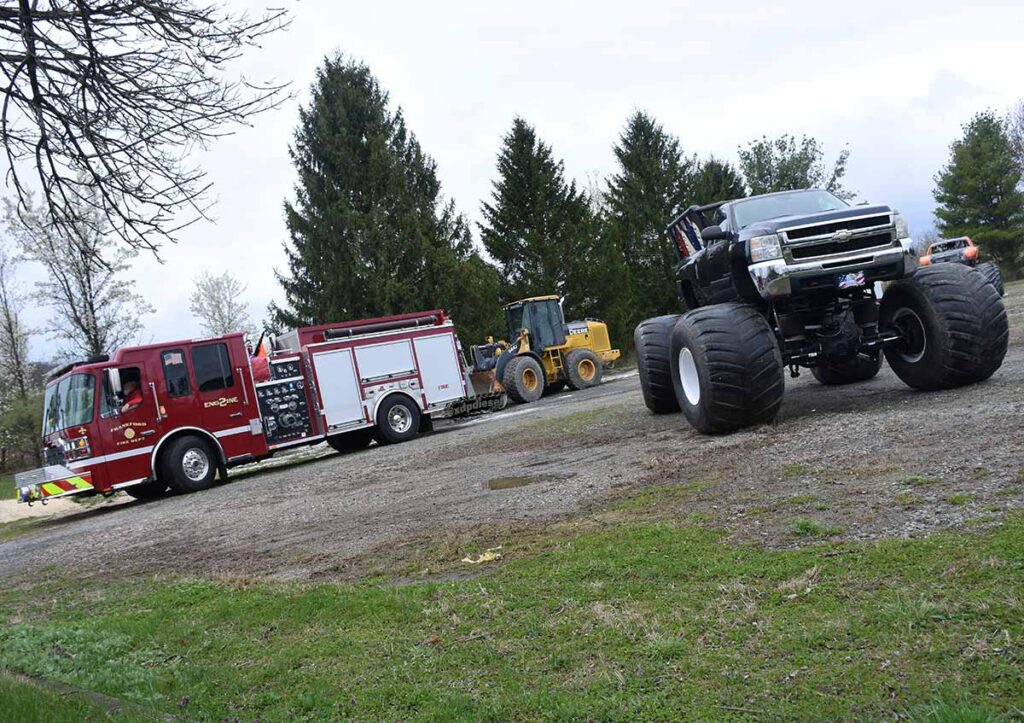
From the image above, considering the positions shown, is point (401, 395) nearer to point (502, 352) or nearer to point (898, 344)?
point (502, 352)

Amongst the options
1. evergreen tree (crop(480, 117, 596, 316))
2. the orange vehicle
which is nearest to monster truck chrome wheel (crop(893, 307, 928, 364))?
the orange vehicle

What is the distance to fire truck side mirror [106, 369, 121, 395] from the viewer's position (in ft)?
50.5

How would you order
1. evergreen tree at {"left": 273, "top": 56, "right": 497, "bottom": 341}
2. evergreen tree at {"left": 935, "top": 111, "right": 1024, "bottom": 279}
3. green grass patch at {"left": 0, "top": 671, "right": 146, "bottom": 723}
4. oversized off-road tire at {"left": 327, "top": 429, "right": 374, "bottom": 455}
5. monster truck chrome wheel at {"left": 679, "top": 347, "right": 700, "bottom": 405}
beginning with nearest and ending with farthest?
1. green grass patch at {"left": 0, "top": 671, "right": 146, "bottom": 723}
2. monster truck chrome wheel at {"left": 679, "top": 347, "right": 700, "bottom": 405}
3. oversized off-road tire at {"left": 327, "top": 429, "right": 374, "bottom": 455}
4. evergreen tree at {"left": 273, "top": 56, "right": 497, "bottom": 341}
5. evergreen tree at {"left": 935, "top": 111, "right": 1024, "bottom": 279}

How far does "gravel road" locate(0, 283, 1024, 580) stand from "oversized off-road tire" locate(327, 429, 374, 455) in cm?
596

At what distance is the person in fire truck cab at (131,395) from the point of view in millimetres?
15586

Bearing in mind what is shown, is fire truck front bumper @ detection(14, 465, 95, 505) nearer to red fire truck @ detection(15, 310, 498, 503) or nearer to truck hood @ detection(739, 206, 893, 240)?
red fire truck @ detection(15, 310, 498, 503)

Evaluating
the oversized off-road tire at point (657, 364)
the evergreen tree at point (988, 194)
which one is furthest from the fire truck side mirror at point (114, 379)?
the evergreen tree at point (988, 194)

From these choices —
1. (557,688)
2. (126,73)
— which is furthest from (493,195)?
(557,688)

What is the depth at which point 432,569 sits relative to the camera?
5.82 metres

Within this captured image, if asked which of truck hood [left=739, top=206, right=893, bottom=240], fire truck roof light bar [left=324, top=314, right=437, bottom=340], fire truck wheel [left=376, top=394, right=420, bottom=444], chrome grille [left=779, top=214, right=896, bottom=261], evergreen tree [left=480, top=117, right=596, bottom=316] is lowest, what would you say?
fire truck wheel [left=376, top=394, right=420, bottom=444]

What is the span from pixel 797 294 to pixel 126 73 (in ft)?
21.2

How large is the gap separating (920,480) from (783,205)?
5.16 meters

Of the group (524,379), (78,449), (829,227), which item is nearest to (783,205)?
(829,227)

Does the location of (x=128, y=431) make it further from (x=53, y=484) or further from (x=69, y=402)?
(x=53, y=484)
